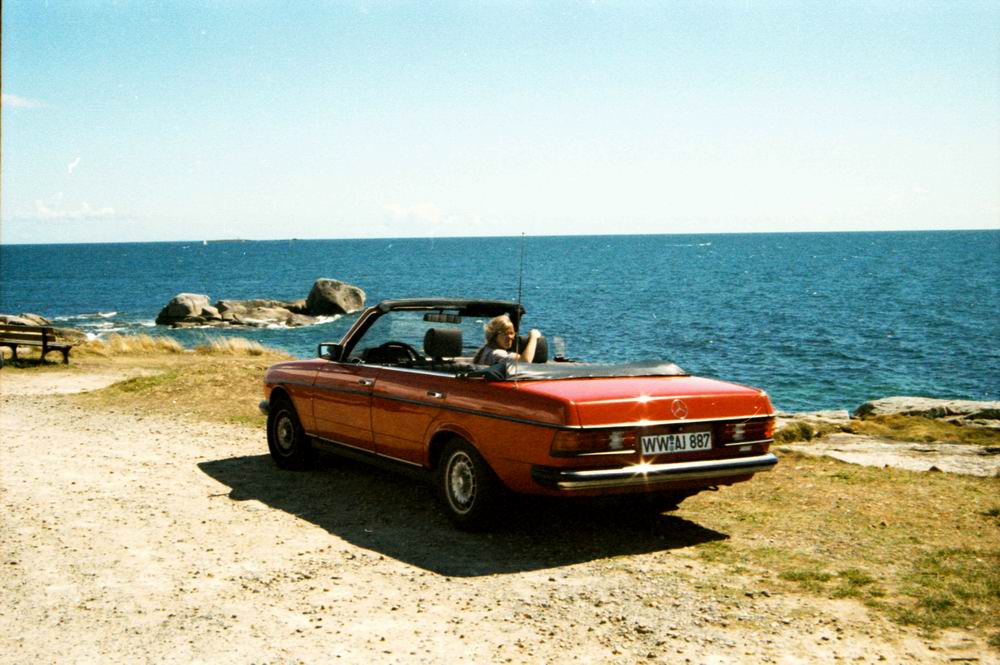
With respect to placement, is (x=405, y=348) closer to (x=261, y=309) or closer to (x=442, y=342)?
(x=442, y=342)

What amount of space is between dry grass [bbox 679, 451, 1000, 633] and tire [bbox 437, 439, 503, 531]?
4.98 feet

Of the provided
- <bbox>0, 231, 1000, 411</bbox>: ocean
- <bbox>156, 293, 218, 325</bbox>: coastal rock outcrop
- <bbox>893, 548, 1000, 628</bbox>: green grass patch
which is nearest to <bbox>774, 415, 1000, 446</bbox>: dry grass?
<bbox>0, 231, 1000, 411</bbox>: ocean

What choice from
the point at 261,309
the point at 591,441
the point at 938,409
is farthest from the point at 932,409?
the point at 261,309

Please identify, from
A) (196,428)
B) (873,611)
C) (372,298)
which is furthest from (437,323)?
(372,298)

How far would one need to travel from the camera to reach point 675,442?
248 inches

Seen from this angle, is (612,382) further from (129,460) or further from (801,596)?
(129,460)

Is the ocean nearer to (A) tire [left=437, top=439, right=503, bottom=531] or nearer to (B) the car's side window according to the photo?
(B) the car's side window

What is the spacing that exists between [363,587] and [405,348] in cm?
302

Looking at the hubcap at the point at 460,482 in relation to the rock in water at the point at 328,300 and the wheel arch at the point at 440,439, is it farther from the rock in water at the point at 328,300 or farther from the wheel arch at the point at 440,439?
the rock in water at the point at 328,300

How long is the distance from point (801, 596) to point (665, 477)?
114 cm

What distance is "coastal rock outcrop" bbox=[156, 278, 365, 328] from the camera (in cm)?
5219

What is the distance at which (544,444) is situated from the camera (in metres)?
6.03

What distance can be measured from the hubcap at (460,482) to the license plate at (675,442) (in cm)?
134

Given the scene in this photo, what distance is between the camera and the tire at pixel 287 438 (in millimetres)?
9320
